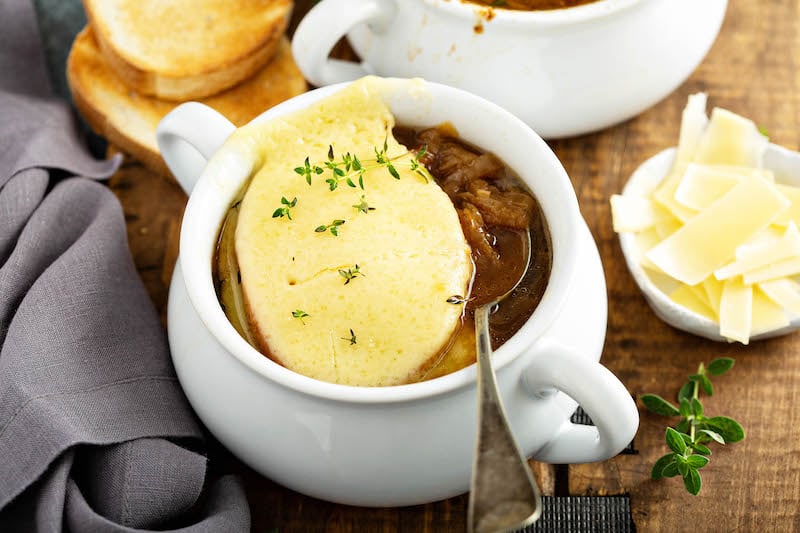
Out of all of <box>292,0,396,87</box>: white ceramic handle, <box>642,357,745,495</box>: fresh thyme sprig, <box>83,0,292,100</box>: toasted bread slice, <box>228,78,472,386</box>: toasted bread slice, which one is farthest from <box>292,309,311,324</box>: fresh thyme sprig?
<box>83,0,292,100</box>: toasted bread slice

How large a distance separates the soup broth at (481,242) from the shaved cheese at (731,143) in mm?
699

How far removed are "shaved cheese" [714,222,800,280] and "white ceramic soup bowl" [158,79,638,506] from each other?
460 millimetres

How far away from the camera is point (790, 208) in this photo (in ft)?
6.79

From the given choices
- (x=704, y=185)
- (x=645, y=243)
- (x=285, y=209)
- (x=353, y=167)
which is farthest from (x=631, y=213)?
(x=285, y=209)

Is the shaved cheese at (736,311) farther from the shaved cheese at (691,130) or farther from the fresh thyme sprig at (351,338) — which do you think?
the fresh thyme sprig at (351,338)

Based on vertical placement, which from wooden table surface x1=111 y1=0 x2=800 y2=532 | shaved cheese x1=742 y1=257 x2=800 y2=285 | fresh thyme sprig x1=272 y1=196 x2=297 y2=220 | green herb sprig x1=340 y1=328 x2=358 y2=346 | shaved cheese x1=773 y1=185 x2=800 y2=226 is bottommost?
wooden table surface x1=111 y1=0 x2=800 y2=532

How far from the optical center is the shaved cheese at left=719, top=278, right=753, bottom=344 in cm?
190

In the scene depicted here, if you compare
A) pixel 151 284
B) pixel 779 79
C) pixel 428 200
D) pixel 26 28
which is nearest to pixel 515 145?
pixel 428 200

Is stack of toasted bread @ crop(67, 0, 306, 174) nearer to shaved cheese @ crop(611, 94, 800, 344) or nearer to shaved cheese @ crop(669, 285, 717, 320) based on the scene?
shaved cheese @ crop(611, 94, 800, 344)

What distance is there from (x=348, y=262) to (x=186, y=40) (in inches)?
48.7

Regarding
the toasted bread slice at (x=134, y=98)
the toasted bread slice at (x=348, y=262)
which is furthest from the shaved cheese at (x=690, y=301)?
the toasted bread slice at (x=134, y=98)

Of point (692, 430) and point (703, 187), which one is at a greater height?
point (703, 187)

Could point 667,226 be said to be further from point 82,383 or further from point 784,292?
point 82,383

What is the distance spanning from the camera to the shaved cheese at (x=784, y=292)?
1923 millimetres
